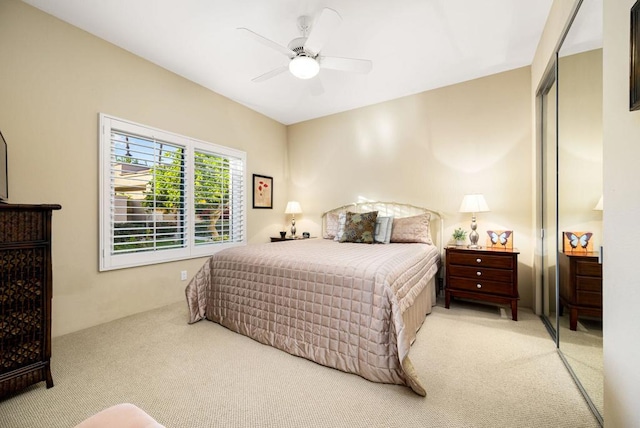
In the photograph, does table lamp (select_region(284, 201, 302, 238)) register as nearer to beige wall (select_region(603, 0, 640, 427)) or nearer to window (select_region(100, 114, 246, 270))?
window (select_region(100, 114, 246, 270))

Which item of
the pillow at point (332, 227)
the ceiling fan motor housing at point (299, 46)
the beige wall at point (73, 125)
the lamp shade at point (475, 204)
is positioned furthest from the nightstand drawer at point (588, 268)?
the beige wall at point (73, 125)

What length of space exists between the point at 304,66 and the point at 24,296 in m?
2.57

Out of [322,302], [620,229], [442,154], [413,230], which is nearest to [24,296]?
[322,302]

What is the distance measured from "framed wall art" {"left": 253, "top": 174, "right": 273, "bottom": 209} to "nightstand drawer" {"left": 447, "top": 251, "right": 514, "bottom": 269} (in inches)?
119

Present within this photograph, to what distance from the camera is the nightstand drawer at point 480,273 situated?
286cm

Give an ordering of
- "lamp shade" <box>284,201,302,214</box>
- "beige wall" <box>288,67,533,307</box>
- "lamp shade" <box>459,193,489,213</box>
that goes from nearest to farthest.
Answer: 1. "lamp shade" <box>459,193,489,213</box>
2. "beige wall" <box>288,67,533,307</box>
3. "lamp shade" <box>284,201,302,214</box>

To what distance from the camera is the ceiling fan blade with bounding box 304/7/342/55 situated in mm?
1949

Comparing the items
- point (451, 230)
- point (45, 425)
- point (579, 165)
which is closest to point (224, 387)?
point (45, 425)

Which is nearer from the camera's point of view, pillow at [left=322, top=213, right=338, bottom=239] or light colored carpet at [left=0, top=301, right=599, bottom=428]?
light colored carpet at [left=0, top=301, right=599, bottom=428]

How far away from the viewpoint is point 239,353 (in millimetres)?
2170

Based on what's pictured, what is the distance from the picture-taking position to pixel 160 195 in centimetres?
321

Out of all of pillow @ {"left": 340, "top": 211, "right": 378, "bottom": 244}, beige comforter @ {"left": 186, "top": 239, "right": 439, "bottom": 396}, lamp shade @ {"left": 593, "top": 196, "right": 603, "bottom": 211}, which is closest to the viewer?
lamp shade @ {"left": 593, "top": 196, "right": 603, "bottom": 211}

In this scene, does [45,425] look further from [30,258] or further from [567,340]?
[567,340]

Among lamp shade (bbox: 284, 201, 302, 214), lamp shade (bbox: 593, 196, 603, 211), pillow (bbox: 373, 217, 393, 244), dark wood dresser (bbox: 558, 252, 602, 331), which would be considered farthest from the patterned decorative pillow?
lamp shade (bbox: 593, 196, 603, 211)
